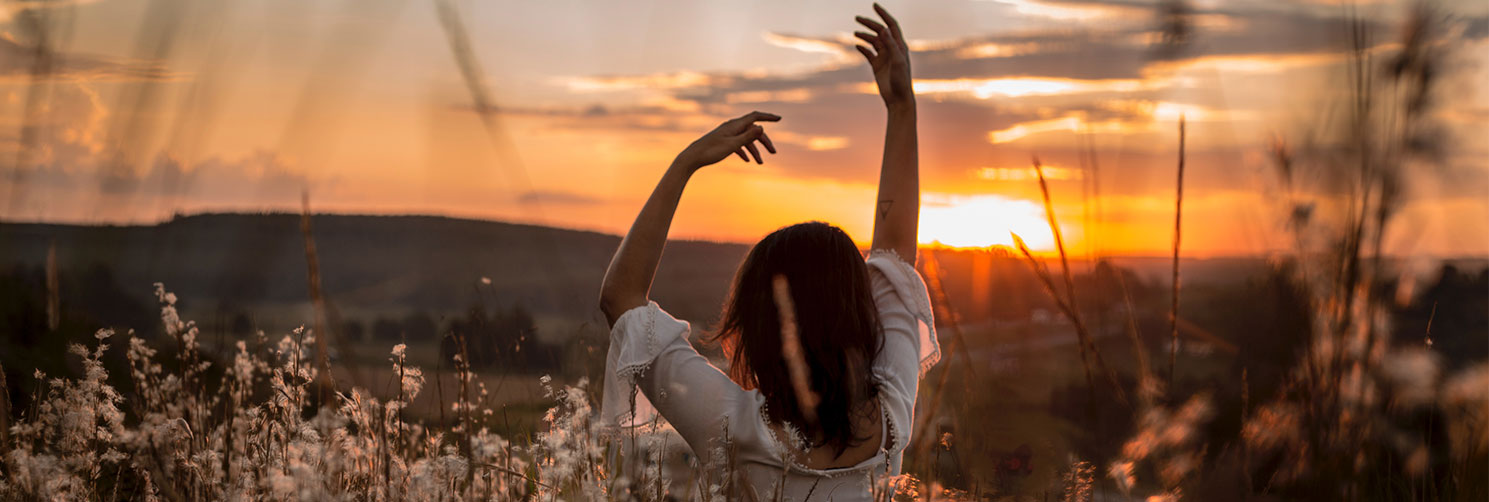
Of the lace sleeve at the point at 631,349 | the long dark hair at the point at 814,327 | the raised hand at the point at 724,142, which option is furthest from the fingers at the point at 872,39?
the lace sleeve at the point at 631,349

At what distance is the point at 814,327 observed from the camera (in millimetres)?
2152

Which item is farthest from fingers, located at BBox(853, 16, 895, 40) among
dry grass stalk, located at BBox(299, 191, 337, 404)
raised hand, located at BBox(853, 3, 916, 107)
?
dry grass stalk, located at BBox(299, 191, 337, 404)

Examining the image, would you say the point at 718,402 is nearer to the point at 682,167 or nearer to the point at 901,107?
the point at 682,167

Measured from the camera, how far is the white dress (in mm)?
2059

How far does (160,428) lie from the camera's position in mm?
2197

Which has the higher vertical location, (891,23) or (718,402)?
(891,23)

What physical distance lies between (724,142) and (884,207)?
52 centimetres

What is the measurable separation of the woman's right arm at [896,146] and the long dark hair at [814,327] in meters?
0.31

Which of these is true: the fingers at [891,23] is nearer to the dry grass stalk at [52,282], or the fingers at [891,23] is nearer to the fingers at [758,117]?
the fingers at [758,117]

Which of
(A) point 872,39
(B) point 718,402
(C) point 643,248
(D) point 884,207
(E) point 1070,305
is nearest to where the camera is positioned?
(E) point 1070,305

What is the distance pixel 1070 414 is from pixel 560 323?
2.00 meters

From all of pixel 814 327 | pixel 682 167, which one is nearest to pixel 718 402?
pixel 814 327

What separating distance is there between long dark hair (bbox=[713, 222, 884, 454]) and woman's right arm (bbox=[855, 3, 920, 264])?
1.01 feet

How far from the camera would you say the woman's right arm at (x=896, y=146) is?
8.37 ft
